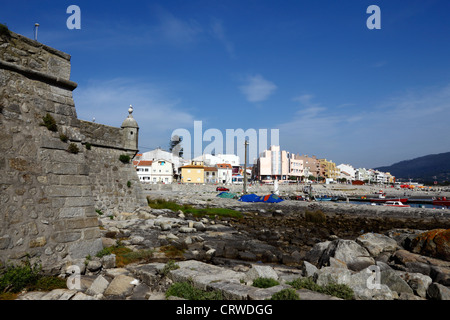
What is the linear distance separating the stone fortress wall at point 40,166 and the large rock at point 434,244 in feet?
30.8

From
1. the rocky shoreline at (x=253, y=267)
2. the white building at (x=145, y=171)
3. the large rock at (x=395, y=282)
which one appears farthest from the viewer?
the white building at (x=145, y=171)

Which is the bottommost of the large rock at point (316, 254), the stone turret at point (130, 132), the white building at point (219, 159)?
the large rock at point (316, 254)

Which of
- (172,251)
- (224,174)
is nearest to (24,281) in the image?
(172,251)

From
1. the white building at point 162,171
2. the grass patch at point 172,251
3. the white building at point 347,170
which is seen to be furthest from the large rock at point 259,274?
the white building at point 347,170

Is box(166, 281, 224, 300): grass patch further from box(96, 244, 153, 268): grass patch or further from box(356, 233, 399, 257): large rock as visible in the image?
box(356, 233, 399, 257): large rock

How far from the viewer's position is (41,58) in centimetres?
744

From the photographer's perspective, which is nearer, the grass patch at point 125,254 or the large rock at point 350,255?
the grass patch at point 125,254

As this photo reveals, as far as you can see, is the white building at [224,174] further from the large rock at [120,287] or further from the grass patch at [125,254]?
the large rock at [120,287]

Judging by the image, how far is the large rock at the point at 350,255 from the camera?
838cm

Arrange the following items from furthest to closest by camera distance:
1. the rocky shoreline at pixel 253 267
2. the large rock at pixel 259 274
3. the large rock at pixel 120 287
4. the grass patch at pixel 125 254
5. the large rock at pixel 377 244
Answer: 1. the large rock at pixel 377 244
2. the grass patch at pixel 125 254
3. the large rock at pixel 259 274
4. the large rock at pixel 120 287
5. the rocky shoreline at pixel 253 267

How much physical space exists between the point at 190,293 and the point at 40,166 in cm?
461

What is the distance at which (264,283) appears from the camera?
5.98 meters

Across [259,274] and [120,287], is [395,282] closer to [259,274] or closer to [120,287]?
[259,274]

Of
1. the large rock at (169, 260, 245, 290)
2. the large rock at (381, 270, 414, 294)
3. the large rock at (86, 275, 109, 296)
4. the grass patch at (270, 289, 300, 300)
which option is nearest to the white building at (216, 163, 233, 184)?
the large rock at (169, 260, 245, 290)
